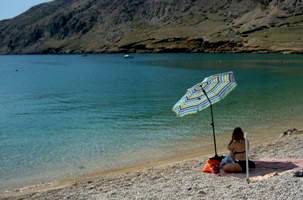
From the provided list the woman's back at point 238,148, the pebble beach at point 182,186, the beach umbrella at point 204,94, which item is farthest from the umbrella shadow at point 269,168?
the beach umbrella at point 204,94

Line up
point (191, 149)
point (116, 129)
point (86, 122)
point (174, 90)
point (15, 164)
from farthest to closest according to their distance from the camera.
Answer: point (174, 90) → point (86, 122) → point (116, 129) → point (191, 149) → point (15, 164)

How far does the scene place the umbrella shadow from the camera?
15094mm

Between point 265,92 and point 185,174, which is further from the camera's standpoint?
point 265,92

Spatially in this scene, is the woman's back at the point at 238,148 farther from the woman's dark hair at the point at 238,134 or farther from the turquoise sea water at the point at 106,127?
the turquoise sea water at the point at 106,127

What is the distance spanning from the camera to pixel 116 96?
5638 centimetres

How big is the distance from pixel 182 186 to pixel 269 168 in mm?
3479

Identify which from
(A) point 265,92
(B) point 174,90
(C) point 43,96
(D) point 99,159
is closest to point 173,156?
(D) point 99,159

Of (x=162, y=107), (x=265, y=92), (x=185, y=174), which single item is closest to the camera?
(x=185, y=174)

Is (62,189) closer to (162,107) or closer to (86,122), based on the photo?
(86,122)

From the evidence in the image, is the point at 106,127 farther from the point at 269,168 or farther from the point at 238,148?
the point at 269,168

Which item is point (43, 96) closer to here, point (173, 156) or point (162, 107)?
point (162, 107)

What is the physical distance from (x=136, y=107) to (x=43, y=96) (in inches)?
852

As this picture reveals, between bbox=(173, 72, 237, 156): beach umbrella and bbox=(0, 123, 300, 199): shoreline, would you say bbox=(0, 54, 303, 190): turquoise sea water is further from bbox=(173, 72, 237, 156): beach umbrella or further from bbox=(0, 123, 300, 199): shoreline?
bbox=(173, 72, 237, 156): beach umbrella

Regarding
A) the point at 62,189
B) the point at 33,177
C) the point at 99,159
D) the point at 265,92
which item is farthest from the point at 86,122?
the point at 265,92
